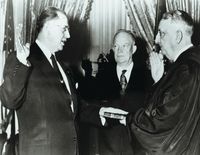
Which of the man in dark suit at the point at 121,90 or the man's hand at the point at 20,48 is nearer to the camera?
the man's hand at the point at 20,48

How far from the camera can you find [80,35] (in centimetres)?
167

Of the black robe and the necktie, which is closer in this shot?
the black robe

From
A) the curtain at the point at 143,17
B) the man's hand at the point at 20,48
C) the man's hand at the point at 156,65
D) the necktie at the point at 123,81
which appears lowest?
the necktie at the point at 123,81

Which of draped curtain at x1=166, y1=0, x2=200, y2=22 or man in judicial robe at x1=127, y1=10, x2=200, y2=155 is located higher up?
draped curtain at x1=166, y1=0, x2=200, y2=22

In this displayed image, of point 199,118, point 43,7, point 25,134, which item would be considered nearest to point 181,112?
point 199,118

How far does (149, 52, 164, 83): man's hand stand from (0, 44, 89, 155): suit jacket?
43 cm

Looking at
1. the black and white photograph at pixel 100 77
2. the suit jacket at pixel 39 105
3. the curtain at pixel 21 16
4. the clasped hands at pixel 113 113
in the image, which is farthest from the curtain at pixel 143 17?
the suit jacket at pixel 39 105

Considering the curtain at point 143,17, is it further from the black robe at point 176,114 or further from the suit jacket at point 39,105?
the suit jacket at point 39,105

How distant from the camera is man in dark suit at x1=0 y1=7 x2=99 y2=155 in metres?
1.51

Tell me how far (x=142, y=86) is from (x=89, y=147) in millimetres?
383

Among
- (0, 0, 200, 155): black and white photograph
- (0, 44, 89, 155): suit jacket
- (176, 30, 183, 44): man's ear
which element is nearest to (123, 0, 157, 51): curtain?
(0, 0, 200, 155): black and white photograph

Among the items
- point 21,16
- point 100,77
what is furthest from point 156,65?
point 21,16

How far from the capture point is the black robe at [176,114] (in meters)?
1.57

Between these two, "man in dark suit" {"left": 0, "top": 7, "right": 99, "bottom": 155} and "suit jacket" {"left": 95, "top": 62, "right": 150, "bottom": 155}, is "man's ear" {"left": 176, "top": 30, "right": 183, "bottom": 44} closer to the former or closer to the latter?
"suit jacket" {"left": 95, "top": 62, "right": 150, "bottom": 155}
